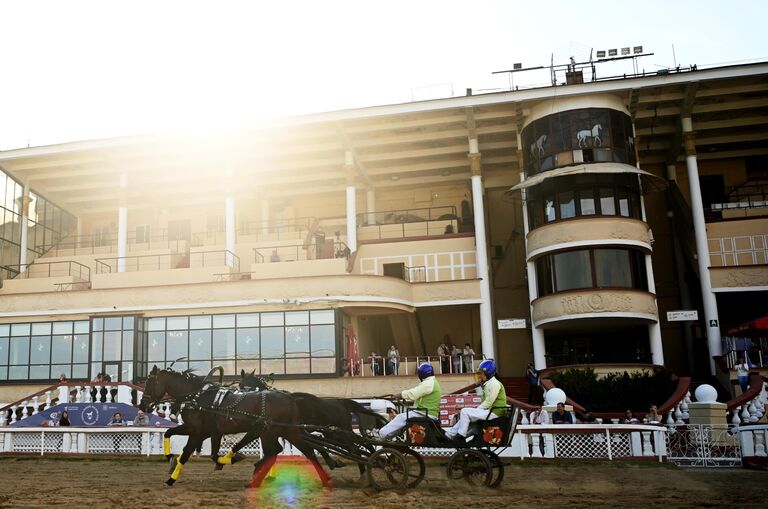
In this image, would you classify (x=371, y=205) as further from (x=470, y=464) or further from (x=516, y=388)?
(x=470, y=464)

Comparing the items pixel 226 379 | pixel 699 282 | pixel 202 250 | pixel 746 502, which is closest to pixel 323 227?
pixel 202 250

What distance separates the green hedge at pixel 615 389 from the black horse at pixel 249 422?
47.5ft

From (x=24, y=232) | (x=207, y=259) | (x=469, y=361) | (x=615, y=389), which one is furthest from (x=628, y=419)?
(x=24, y=232)

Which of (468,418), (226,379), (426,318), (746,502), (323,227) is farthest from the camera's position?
(323,227)

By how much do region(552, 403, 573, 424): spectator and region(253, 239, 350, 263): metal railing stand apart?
16.8 meters

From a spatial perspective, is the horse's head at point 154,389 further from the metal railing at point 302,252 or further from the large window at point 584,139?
the large window at point 584,139

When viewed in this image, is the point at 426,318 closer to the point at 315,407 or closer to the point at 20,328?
the point at 20,328

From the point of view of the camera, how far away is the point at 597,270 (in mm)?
30281

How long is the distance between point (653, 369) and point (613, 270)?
406cm

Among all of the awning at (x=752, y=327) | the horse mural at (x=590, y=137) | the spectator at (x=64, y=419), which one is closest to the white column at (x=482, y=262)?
the horse mural at (x=590, y=137)

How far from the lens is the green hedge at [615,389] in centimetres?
2450

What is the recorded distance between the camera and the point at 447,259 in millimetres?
36438

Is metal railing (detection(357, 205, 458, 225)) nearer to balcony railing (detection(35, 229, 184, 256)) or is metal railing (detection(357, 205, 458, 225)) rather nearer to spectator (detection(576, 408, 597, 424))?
balcony railing (detection(35, 229, 184, 256))

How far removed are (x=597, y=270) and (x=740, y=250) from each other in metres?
8.08
